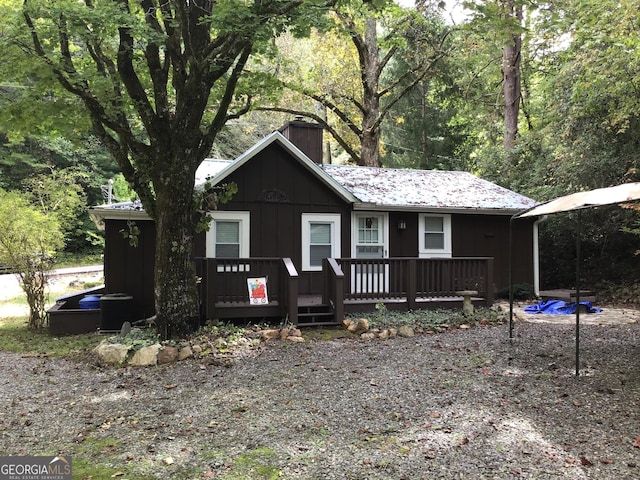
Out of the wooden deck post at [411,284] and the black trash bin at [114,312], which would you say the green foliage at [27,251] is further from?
the wooden deck post at [411,284]

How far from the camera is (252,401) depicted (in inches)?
205

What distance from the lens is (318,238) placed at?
11398 mm

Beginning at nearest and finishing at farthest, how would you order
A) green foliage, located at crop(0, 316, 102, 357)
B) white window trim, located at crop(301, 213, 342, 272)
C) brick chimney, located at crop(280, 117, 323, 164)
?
1. green foliage, located at crop(0, 316, 102, 357)
2. white window trim, located at crop(301, 213, 342, 272)
3. brick chimney, located at crop(280, 117, 323, 164)

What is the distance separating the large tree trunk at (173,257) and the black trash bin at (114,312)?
235cm

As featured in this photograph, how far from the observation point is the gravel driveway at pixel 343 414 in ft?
11.8

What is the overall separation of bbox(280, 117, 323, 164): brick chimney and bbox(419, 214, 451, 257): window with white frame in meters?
3.52

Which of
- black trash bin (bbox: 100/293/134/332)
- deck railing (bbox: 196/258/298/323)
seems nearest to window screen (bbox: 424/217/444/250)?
deck railing (bbox: 196/258/298/323)

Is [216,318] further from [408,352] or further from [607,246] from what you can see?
[607,246]

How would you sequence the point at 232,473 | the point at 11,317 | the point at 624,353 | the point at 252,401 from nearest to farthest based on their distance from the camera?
the point at 232,473
the point at 252,401
the point at 624,353
the point at 11,317

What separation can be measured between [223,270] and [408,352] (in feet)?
13.2

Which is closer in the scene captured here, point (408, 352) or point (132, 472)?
point (132, 472)

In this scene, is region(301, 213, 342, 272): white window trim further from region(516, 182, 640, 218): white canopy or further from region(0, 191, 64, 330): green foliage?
region(0, 191, 64, 330): green foliage

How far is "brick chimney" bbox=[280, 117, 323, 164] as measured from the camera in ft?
43.4

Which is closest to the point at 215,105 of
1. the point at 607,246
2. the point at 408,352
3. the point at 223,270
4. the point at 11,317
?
the point at 223,270
